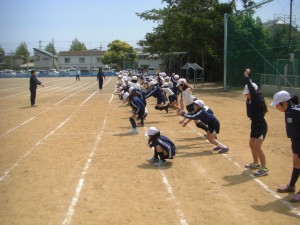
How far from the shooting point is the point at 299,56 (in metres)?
19.5

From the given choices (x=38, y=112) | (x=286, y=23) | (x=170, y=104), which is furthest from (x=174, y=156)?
(x=286, y=23)

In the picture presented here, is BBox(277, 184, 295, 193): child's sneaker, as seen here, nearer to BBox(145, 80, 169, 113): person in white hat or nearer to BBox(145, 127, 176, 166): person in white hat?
BBox(145, 127, 176, 166): person in white hat

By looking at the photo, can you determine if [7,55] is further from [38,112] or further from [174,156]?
[174,156]

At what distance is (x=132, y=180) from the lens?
22.3 ft

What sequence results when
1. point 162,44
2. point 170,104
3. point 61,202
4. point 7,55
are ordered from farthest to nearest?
1. point 7,55
2. point 162,44
3. point 170,104
4. point 61,202

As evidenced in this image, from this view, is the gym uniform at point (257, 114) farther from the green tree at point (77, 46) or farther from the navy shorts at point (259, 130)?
the green tree at point (77, 46)

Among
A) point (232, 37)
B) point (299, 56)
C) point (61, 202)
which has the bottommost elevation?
point (61, 202)

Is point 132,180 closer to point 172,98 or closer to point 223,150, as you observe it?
point 223,150

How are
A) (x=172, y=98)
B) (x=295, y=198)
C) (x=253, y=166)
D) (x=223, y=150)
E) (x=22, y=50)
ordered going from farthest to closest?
(x=22, y=50)
(x=172, y=98)
(x=223, y=150)
(x=253, y=166)
(x=295, y=198)

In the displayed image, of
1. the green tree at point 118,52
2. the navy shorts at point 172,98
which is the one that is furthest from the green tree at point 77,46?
the navy shorts at point 172,98

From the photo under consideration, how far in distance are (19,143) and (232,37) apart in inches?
802

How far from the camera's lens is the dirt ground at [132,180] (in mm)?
5215

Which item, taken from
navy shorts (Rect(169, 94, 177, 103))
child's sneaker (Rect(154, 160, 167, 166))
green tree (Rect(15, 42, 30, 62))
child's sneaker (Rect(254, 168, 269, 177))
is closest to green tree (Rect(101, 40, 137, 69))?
green tree (Rect(15, 42, 30, 62))

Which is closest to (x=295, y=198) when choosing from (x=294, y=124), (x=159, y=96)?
(x=294, y=124)
